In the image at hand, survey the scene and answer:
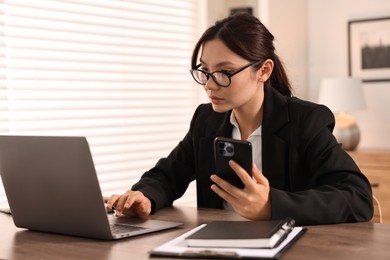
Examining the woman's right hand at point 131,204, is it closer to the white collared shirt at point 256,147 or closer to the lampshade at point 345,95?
the white collared shirt at point 256,147

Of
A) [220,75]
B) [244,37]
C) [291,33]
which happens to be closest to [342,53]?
[291,33]

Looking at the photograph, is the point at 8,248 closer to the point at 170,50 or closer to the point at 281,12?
the point at 170,50

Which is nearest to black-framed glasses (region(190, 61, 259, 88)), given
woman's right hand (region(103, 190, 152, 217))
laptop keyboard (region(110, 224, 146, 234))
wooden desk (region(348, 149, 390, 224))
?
woman's right hand (region(103, 190, 152, 217))

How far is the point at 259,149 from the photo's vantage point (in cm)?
232

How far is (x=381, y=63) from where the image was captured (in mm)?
4965

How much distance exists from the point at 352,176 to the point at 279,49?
10.5 ft

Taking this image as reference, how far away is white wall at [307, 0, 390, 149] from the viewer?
4992mm

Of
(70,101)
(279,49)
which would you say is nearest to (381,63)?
(279,49)

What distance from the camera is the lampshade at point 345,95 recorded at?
15.4 feet

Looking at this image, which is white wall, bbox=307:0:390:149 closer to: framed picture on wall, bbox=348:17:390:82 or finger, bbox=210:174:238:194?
framed picture on wall, bbox=348:17:390:82

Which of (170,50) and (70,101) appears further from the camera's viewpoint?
(170,50)

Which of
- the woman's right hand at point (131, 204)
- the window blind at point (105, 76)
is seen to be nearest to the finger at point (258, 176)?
the woman's right hand at point (131, 204)

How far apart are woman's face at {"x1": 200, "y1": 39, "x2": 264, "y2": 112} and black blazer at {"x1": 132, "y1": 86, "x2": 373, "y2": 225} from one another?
115 mm

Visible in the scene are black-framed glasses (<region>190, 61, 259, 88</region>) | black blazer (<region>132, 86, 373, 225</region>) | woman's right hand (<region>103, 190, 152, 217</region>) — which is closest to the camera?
black blazer (<region>132, 86, 373, 225</region>)
